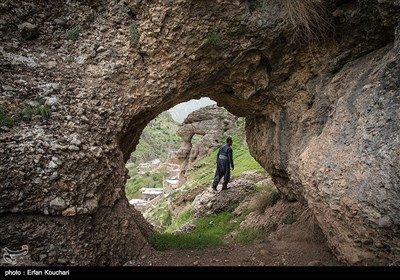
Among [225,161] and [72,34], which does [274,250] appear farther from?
[225,161]

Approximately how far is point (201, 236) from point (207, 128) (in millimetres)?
17283

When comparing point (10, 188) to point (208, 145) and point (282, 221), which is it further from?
point (208, 145)

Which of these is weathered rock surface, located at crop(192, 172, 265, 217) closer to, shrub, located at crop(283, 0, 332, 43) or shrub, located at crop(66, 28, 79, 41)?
shrub, located at crop(283, 0, 332, 43)

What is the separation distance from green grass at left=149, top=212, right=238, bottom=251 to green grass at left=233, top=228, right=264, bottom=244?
1.75ft

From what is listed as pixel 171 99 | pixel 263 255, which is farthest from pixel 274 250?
pixel 171 99

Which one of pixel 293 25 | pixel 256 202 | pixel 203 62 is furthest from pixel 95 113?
pixel 256 202

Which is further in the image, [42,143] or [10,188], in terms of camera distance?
[42,143]

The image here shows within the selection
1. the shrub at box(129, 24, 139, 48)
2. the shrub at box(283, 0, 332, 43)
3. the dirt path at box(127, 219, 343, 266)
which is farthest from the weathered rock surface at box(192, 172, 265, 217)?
the shrub at box(129, 24, 139, 48)

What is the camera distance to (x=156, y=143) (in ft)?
305

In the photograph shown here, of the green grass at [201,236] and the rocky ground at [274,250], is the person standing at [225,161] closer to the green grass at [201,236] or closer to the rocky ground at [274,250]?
the green grass at [201,236]

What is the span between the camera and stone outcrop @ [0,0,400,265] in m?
4.43

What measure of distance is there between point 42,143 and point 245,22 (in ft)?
14.8

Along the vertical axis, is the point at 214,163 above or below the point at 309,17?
below

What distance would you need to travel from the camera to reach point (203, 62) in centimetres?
663
